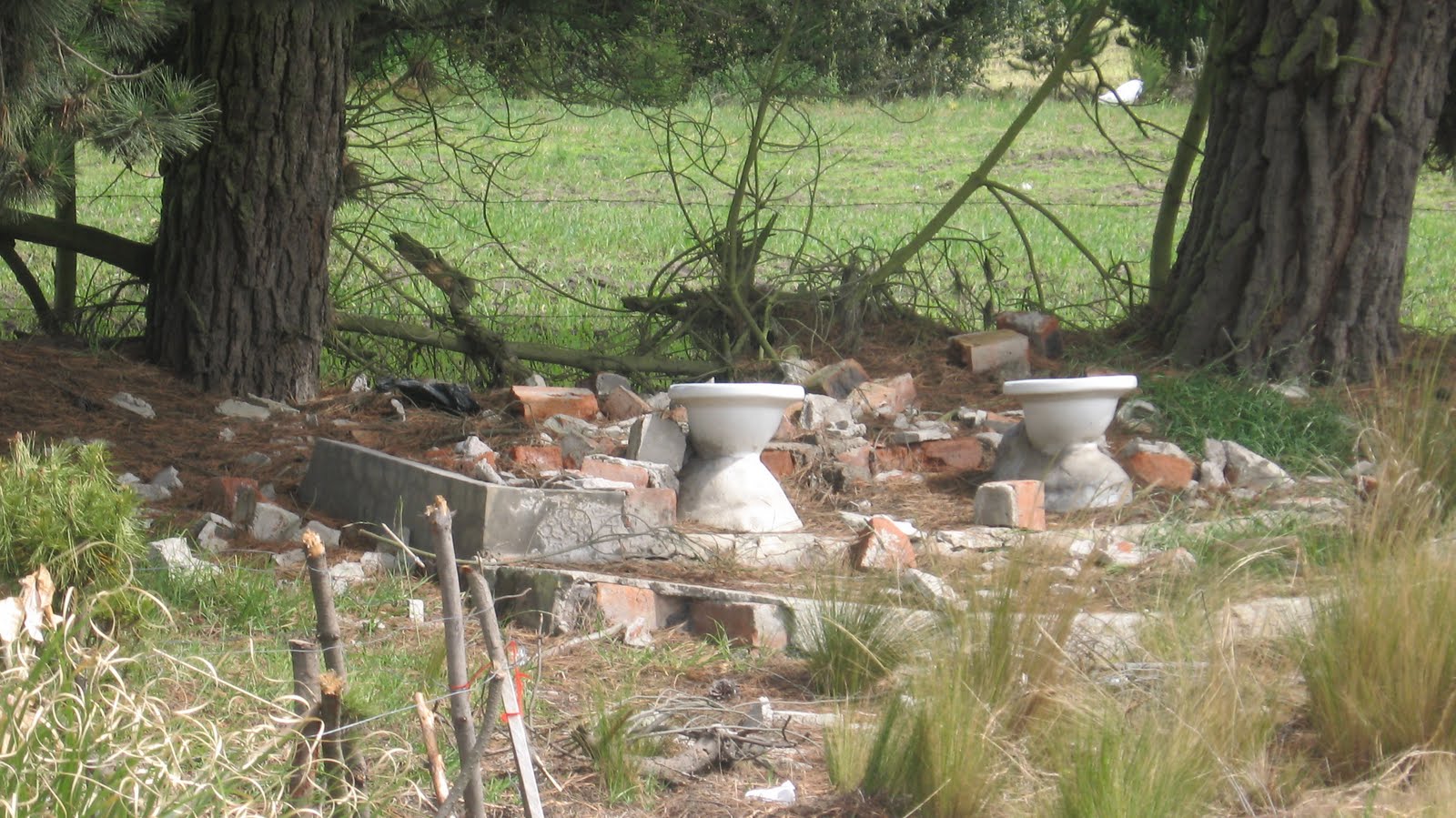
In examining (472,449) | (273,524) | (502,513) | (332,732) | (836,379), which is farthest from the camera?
(836,379)

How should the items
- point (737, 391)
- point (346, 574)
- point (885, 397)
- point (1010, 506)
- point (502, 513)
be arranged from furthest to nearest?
point (885, 397)
point (737, 391)
point (1010, 506)
point (502, 513)
point (346, 574)

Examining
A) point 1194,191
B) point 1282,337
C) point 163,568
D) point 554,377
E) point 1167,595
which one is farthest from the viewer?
point 554,377

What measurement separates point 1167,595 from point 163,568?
2.32 metres

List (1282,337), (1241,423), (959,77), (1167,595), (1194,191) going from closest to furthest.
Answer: (1167,595) → (1241,423) → (1282,337) → (1194,191) → (959,77)

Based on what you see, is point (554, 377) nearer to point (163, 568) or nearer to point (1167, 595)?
point (163, 568)

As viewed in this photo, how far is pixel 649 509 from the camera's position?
419 cm

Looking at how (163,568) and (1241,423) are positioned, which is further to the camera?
(1241,423)

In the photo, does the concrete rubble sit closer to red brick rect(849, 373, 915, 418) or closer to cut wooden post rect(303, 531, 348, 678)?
red brick rect(849, 373, 915, 418)

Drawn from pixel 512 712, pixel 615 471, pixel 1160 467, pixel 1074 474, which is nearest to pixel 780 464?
pixel 615 471

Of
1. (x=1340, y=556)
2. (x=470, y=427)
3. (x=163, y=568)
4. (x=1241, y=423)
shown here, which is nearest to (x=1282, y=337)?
(x=1241, y=423)

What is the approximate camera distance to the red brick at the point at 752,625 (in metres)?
Answer: 3.45

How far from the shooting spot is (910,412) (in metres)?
5.57

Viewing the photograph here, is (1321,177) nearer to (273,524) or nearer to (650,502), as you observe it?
(650,502)

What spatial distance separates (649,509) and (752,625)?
2.71ft
